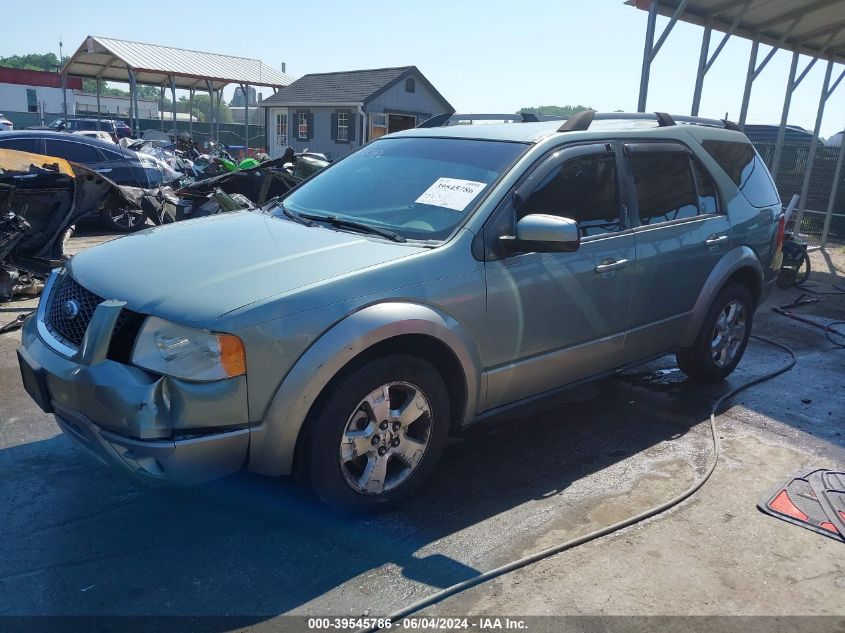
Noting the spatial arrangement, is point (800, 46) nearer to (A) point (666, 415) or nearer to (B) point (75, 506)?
(A) point (666, 415)

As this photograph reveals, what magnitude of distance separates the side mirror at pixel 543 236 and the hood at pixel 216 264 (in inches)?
20.9

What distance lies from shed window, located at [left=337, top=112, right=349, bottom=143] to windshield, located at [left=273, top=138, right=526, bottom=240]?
27.3 metres

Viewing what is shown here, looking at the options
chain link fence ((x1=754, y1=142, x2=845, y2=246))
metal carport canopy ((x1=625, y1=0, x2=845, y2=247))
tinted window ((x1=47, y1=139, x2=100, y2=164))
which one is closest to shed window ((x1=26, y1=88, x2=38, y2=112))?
tinted window ((x1=47, y1=139, x2=100, y2=164))

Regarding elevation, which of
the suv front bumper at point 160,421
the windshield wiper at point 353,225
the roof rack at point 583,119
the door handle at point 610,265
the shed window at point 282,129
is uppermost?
the shed window at point 282,129

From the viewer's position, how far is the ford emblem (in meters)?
3.17

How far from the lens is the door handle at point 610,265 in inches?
159

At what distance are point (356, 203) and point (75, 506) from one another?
215 cm

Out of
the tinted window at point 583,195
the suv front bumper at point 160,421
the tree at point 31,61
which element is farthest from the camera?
the tree at point 31,61

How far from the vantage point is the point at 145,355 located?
2789mm

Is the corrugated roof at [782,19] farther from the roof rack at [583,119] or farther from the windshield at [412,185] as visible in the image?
the windshield at [412,185]

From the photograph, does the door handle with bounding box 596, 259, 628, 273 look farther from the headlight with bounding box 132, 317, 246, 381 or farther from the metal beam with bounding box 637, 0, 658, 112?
the metal beam with bounding box 637, 0, 658, 112

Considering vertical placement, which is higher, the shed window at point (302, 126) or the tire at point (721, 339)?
the shed window at point (302, 126)

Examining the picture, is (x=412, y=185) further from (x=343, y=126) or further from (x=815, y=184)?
(x=343, y=126)

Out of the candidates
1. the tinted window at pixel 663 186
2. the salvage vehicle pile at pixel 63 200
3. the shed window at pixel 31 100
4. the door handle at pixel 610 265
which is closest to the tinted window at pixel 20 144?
the salvage vehicle pile at pixel 63 200
